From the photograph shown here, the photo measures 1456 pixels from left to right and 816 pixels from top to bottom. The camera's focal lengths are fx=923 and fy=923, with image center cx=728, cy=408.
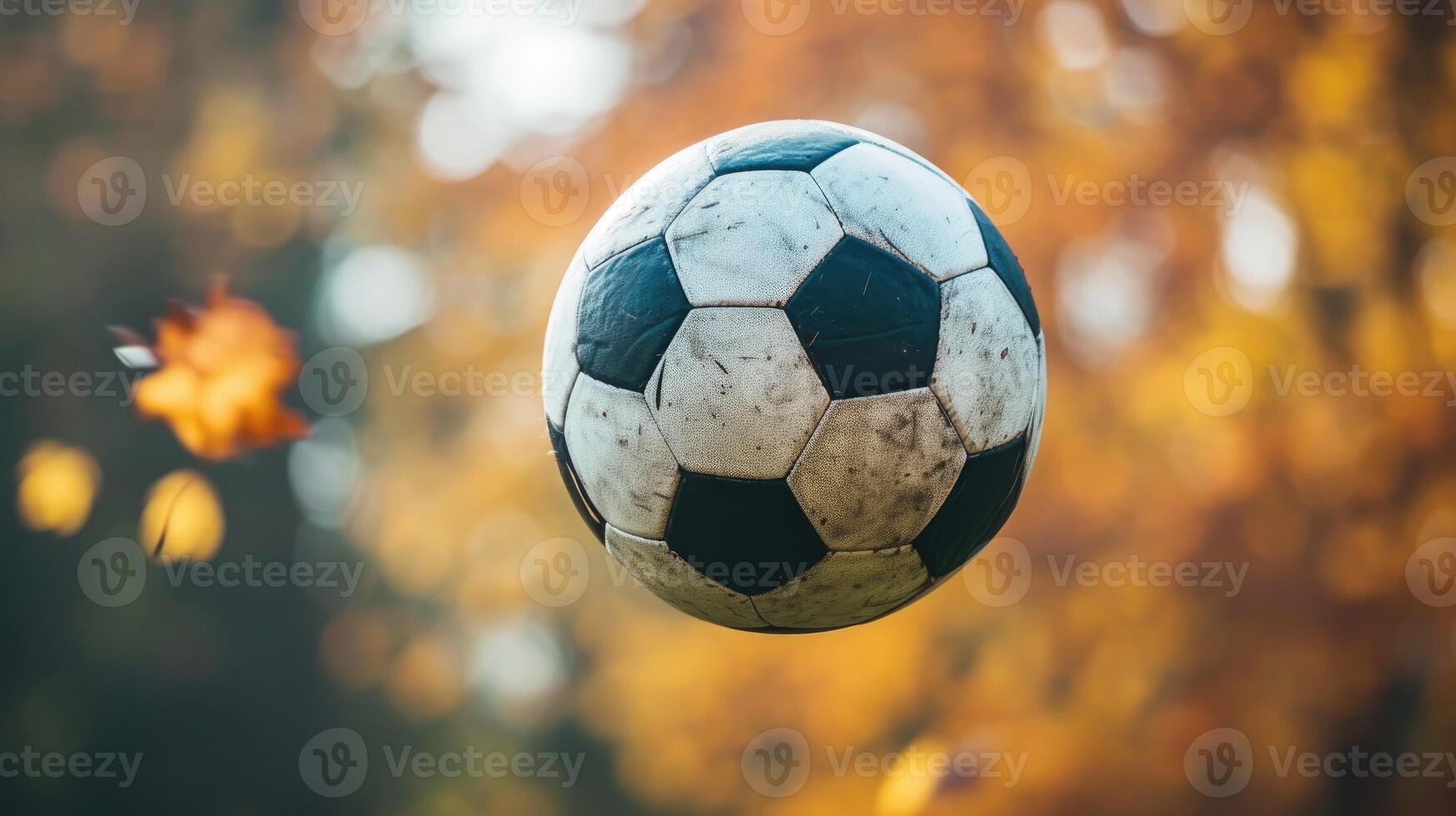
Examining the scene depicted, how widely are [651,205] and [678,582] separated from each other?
795 mm

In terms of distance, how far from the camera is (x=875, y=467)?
1.72 metres

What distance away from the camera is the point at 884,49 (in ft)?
19.4

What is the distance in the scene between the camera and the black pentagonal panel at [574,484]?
2002mm

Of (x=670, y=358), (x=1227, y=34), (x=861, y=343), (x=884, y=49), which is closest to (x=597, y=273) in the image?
(x=670, y=358)

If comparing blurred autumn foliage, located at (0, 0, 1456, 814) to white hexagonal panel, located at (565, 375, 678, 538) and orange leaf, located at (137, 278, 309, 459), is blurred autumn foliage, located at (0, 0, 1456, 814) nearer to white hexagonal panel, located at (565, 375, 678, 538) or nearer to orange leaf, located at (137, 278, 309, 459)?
orange leaf, located at (137, 278, 309, 459)

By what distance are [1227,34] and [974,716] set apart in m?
4.64

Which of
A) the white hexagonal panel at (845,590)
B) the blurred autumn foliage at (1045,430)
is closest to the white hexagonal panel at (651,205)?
the white hexagonal panel at (845,590)

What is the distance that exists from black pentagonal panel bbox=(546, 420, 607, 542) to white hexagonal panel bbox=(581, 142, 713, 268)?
0.39m

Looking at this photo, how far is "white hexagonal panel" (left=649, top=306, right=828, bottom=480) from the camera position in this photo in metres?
1.67

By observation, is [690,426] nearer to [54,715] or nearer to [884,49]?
[884,49]

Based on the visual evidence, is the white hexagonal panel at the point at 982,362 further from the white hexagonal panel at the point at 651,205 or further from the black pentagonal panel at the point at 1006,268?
the white hexagonal panel at the point at 651,205

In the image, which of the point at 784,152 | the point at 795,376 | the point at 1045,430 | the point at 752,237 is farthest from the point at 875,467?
the point at 1045,430

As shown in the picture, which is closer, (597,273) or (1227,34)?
(597,273)

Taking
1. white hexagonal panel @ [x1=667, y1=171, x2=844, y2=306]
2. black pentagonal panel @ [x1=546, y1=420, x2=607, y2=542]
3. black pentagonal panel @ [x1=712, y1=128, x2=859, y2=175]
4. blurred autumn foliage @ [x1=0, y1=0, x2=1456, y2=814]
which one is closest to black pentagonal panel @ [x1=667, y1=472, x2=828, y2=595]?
black pentagonal panel @ [x1=546, y1=420, x2=607, y2=542]
